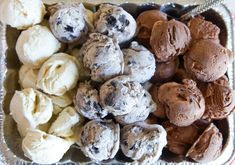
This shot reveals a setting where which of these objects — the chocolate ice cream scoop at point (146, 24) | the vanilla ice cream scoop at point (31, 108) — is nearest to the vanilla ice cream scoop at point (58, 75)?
the vanilla ice cream scoop at point (31, 108)

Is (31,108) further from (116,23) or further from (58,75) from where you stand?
(116,23)

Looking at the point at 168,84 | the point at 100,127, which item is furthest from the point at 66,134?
the point at 168,84

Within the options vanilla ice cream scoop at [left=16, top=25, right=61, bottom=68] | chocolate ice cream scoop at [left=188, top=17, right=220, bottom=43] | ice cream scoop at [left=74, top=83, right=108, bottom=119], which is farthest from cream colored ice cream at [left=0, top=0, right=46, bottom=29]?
chocolate ice cream scoop at [left=188, top=17, right=220, bottom=43]

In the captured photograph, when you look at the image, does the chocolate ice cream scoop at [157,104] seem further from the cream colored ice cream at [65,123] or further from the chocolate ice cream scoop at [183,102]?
the cream colored ice cream at [65,123]

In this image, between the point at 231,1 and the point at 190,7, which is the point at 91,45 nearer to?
the point at 190,7

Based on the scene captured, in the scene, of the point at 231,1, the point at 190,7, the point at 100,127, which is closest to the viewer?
the point at 100,127

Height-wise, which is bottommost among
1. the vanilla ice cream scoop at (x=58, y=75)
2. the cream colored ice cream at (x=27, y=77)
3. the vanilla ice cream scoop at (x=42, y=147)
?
the vanilla ice cream scoop at (x=42, y=147)
